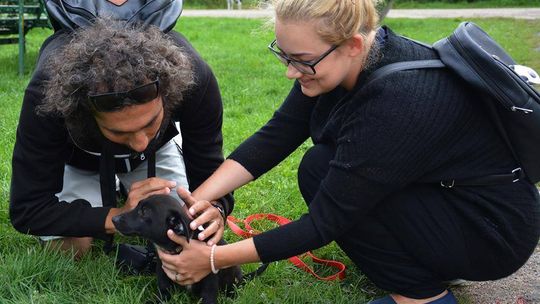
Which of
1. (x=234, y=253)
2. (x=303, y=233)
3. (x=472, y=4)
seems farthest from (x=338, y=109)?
(x=472, y=4)

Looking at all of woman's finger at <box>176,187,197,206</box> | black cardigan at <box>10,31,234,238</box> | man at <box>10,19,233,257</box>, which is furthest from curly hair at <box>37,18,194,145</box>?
woman's finger at <box>176,187,197,206</box>

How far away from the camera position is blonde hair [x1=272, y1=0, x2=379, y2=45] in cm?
227

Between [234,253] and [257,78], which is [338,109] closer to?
[234,253]

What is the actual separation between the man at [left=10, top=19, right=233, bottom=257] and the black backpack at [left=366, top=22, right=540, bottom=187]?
837mm

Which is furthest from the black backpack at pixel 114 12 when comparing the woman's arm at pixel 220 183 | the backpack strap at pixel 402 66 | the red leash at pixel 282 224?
the red leash at pixel 282 224

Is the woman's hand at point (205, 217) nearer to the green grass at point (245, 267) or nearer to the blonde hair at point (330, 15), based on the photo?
the green grass at point (245, 267)

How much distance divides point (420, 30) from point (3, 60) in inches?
362

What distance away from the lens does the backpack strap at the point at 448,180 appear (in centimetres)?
239

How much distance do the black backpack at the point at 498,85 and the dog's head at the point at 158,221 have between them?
0.90 m

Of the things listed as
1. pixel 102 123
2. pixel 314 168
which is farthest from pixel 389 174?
pixel 102 123

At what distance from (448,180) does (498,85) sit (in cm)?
44

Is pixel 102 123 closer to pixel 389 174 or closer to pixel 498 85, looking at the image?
pixel 389 174

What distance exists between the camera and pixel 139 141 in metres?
2.59

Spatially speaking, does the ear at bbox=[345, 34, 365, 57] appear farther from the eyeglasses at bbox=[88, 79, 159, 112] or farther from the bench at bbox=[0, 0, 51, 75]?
the bench at bbox=[0, 0, 51, 75]
